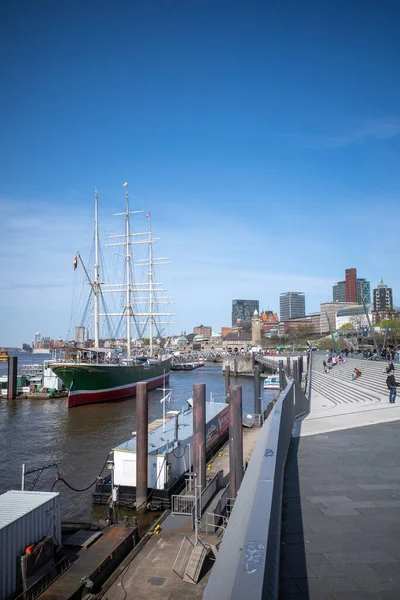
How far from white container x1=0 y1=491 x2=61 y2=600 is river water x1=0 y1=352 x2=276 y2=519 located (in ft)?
17.4

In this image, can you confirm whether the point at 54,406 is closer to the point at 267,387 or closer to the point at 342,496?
the point at 267,387

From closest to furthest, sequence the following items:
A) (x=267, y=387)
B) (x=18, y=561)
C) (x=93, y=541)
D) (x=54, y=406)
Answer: (x=18, y=561) → (x=93, y=541) → (x=54, y=406) → (x=267, y=387)

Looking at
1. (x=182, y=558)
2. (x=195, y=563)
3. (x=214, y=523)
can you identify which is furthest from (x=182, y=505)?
(x=195, y=563)

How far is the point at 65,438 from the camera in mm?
33656

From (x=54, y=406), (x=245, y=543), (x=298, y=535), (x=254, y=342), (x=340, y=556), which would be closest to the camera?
(x=245, y=543)

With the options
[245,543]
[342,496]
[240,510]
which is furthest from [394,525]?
[245,543]

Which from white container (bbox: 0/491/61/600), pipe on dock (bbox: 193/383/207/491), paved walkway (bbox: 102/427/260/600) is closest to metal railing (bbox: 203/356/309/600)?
paved walkway (bbox: 102/427/260/600)

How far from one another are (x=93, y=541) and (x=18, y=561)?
2.84 meters

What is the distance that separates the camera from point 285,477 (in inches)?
292

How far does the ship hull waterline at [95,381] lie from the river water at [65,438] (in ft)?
5.13

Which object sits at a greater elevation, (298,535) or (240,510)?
(240,510)

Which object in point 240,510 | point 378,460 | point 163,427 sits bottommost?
point 163,427

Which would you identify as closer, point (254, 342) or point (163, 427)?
point (163, 427)

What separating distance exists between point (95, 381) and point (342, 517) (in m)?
51.5
